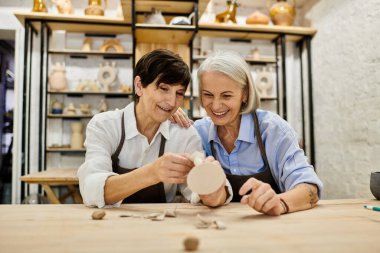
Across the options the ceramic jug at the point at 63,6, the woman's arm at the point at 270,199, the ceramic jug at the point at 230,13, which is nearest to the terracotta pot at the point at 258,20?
the ceramic jug at the point at 230,13

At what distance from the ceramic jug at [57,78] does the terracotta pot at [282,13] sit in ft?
10.1

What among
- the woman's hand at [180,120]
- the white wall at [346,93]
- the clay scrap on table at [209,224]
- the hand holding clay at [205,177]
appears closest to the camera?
the clay scrap on table at [209,224]

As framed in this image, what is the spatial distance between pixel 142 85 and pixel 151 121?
7.5 inches

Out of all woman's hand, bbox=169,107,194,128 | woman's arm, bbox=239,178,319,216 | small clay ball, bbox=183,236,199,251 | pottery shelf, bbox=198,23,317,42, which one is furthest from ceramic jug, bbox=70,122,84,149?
small clay ball, bbox=183,236,199,251

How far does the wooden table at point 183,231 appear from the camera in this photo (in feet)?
2.60

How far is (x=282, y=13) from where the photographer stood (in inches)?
193

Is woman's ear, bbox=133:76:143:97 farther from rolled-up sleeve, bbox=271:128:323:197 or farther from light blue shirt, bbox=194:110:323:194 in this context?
rolled-up sleeve, bbox=271:128:323:197

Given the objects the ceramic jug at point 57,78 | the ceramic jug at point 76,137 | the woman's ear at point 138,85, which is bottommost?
the ceramic jug at point 76,137

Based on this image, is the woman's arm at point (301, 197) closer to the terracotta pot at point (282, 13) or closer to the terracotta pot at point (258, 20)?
the terracotta pot at point (258, 20)

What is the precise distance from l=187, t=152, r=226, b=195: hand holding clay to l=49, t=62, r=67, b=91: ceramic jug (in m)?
4.19

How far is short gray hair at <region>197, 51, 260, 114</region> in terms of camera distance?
168cm

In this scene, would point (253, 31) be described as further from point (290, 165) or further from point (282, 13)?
point (290, 165)

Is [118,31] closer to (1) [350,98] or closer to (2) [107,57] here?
(2) [107,57]

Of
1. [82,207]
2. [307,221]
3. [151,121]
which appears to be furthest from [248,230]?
[151,121]
